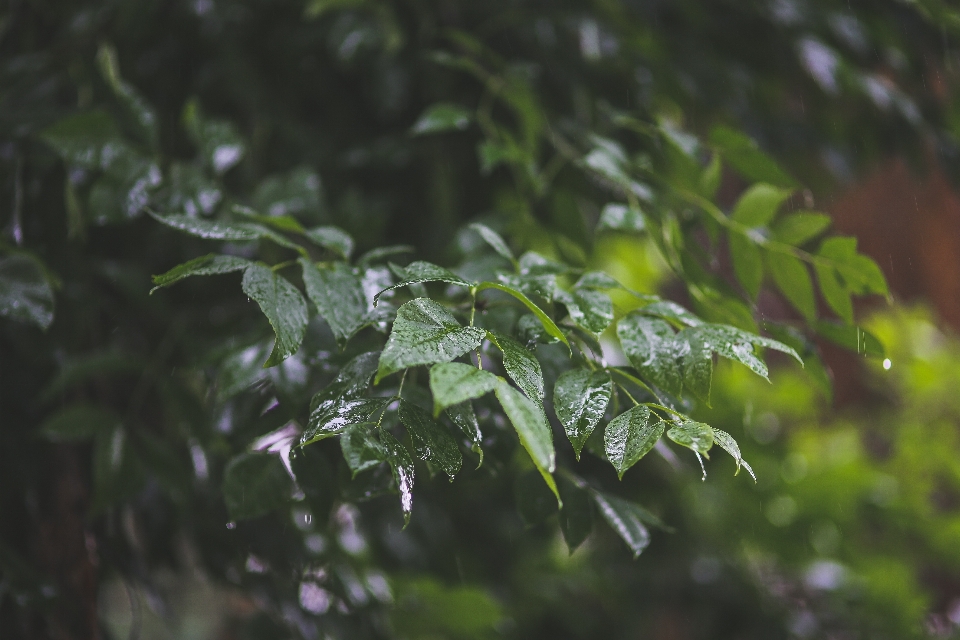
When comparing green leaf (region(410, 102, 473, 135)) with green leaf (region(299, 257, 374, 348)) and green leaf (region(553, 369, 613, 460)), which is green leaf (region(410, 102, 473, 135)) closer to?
green leaf (region(299, 257, 374, 348))

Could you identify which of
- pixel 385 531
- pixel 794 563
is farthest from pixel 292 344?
pixel 794 563

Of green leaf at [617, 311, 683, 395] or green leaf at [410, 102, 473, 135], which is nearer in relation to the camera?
green leaf at [617, 311, 683, 395]

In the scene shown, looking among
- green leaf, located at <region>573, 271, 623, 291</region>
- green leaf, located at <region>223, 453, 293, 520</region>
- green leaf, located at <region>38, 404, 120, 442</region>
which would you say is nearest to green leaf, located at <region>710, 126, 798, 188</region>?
green leaf, located at <region>573, 271, 623, 291</region>

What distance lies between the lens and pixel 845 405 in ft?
7.37

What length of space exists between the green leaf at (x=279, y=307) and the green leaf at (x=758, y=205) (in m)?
0.38

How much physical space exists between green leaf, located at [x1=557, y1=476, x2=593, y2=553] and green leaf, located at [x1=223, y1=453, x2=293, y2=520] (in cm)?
19

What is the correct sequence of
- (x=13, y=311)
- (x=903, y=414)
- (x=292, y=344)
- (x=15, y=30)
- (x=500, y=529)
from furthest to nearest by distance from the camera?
(x=903, y=414) < (x=500, y=529) < (x=15, y=30) < (x=13, y=311) < (x=292, y=344)

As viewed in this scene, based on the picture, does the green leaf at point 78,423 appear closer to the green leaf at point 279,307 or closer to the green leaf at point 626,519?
the green leaf at point 279,307

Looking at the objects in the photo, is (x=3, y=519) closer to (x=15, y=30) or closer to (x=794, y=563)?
(x=15, y=30)

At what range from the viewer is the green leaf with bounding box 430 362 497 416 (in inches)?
10.9

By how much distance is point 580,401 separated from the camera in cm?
35

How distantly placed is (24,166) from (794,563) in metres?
1.15

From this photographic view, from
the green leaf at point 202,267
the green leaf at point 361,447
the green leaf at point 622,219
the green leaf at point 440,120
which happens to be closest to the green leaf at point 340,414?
the green leaf at point 361,447

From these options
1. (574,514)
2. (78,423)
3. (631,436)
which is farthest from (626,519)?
(78,423)
